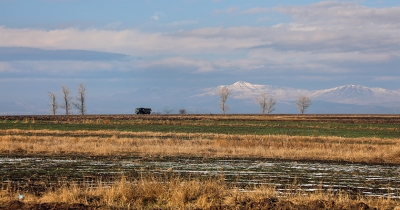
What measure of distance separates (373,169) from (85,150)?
59.7ft

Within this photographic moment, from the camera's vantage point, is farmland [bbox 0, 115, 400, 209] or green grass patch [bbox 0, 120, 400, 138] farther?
green grass patch [bbox 0, 120, 400, 138]

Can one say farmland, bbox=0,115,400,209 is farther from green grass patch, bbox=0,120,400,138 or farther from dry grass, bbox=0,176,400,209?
green grass patch, bbox=0,120,400,138

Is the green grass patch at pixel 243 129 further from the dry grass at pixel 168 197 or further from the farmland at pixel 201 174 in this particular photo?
the dry grass at pixel 168 197

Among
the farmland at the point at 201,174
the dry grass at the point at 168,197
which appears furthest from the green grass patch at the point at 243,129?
the dry grass at the point at 168,197

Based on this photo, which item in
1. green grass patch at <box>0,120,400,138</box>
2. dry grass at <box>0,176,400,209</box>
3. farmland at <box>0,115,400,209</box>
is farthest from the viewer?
green grass patch at <box>0,120,400,138</box>

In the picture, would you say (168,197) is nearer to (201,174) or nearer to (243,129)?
(201,174)

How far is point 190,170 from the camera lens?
2281 cm

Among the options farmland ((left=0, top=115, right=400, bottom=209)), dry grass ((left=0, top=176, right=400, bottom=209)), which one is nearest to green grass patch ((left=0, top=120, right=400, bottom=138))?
farmland ((left=0, top=115, right=400, bottom=209))

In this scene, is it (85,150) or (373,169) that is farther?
(85,150)

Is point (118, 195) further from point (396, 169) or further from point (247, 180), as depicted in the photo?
point (396, 169)

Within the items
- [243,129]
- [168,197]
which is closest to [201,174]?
[168,197]

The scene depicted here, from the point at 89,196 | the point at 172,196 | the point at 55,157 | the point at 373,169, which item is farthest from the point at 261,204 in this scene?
the point at 55,157

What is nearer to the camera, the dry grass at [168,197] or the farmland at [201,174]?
the dry grass at [168,197]

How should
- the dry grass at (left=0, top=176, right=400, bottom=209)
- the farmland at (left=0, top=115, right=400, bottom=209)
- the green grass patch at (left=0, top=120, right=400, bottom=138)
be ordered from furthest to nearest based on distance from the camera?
1. the green grass patch at (left=0, top=120, right=400, bottom=138)
2. the farmland at (left=0, top=115, right=400, bottom=209)
3. the dry grass at (left=0, top=176, right=400, bottom=209)
